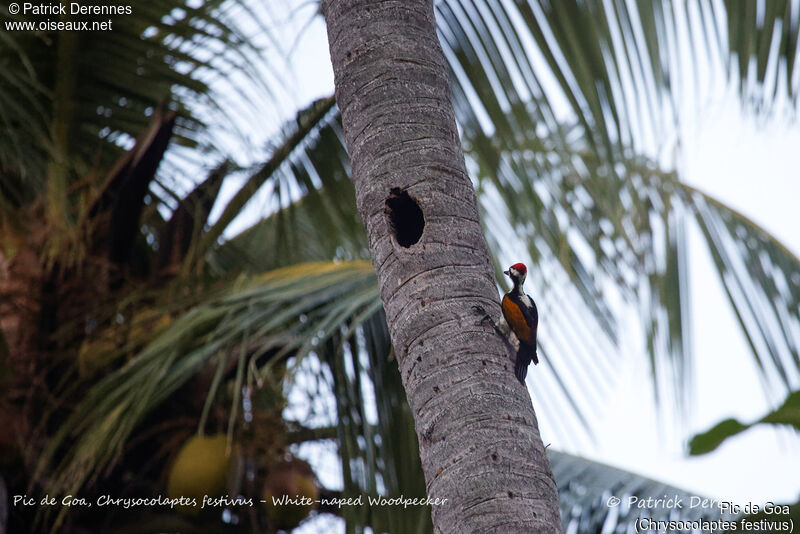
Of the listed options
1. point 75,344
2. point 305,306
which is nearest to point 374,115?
point 305,306

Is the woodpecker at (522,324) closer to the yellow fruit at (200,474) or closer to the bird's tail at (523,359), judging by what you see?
the bird's tail at (523,359)

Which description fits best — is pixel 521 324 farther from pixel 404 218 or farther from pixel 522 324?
pixel 404 218

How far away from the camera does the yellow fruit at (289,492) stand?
11.1 feet

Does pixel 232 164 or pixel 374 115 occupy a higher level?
pixel 232 164

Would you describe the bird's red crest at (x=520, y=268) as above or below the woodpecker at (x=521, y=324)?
above

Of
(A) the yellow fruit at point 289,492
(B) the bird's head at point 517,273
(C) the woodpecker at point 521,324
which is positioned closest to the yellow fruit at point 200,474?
(A) the yellow fruit at point 289,492

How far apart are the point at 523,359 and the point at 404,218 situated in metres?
0.41

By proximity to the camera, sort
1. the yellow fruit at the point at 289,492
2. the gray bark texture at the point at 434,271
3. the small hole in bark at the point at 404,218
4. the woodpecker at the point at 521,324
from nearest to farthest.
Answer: the gray bark texture at the point at 434,271 → the woodpecker at the point at 521,324 → the small hole in bark at the point at 404,218 → the yellow fruit at the point at 289,492

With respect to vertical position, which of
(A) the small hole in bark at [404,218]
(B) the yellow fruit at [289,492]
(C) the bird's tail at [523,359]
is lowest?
(C) the bird's tail at [523,359]

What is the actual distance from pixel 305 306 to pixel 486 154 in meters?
0.89

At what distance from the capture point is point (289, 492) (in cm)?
Answer: 338

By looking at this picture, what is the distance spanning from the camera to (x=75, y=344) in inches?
141

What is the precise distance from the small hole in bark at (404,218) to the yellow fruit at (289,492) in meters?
1.67

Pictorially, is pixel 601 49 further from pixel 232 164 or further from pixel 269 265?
pixel 269 265
